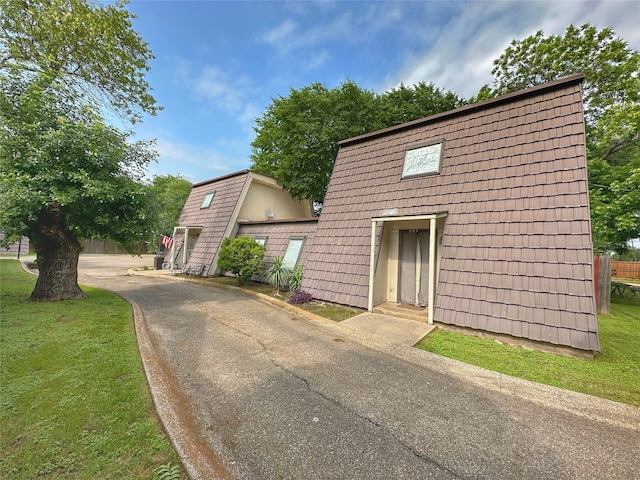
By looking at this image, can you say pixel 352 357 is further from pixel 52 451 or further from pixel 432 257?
pixel 52 451

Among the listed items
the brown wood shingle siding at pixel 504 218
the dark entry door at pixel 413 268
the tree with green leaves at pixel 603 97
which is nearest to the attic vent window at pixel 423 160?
the brown wood shingle siding at pixel 504 218

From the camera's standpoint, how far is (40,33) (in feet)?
28.7

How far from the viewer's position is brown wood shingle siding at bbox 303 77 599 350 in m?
4.26

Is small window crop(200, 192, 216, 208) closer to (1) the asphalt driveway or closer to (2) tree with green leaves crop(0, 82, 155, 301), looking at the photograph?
(2) tree with green leaves crop(0, 82, 155, 301)

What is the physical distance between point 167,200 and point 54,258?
2.96 m

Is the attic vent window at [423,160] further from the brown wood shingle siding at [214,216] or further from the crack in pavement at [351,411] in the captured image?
the brown wood shingle siding at [214,216]

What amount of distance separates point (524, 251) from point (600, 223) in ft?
27.5

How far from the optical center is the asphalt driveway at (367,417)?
6.25 ft

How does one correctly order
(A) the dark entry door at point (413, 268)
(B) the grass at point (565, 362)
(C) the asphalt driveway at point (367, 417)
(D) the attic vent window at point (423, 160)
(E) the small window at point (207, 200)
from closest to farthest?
1. (C) the asphalt driveway at point (367, 417)
2. (B) the grass at point (565, 362)
3. (D) the attic vent window at point (423, 160)
4. (A) the dark entry door at point (413, 268)
5. (E) the small window at point (207, 200)

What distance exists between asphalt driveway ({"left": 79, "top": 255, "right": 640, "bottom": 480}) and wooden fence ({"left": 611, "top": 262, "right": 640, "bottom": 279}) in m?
25.7

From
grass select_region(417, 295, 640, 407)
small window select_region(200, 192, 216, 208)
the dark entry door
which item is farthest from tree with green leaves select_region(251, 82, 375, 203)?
grass select_region(417, 295, 640, 407)

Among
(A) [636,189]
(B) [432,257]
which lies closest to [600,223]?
(A) [636,189]

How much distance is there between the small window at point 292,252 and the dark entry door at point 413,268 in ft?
13.0

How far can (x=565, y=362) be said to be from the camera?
3.77 metres
